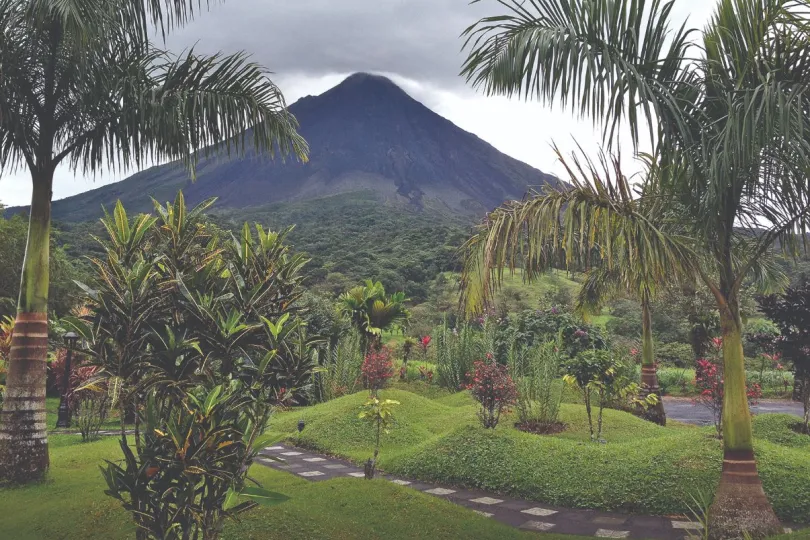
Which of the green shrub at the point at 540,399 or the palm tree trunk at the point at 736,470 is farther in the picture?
the green shrub at the point at 540,399

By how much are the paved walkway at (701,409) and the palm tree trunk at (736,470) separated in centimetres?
844

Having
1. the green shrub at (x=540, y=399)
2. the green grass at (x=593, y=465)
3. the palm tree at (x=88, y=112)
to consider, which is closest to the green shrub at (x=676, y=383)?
the green grass at (x=593, y=465)

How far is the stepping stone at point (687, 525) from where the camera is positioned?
194 inches

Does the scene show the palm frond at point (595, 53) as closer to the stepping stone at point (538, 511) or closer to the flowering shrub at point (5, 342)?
the stepping stone at point (538, 511)

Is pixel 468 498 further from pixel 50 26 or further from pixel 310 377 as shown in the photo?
pixel 50 26

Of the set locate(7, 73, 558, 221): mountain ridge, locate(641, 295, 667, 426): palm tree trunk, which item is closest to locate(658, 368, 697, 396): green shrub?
locate(641, 295, 667, 426): palm tree trunk

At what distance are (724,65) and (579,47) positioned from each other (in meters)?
1.24

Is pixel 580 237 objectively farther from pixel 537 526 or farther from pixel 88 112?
pixel 88 112

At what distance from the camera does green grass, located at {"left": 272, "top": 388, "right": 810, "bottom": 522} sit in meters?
5.52

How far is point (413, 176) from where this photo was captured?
4690 inches

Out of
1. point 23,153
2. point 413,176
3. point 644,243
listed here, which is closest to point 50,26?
point 23,153

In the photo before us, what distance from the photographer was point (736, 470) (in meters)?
4.43

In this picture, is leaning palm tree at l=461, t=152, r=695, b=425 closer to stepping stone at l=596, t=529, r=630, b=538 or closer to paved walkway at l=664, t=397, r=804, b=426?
stepping stone at l=596, t=529, r=630, b=538

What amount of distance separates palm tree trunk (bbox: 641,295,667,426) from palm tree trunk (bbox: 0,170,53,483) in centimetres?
887
